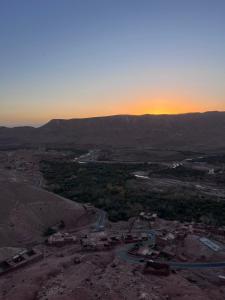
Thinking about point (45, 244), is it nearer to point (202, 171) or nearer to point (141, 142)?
point (202, 171)

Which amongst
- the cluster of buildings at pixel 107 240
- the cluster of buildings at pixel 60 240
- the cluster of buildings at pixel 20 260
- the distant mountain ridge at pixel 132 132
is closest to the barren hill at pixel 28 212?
the cluster of buildings at pixel 60 240

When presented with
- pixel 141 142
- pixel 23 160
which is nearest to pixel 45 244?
pixel 23 160

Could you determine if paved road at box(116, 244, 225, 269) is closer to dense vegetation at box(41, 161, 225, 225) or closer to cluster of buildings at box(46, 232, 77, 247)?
cluster of buildings at box(46, 232, 77, 247)

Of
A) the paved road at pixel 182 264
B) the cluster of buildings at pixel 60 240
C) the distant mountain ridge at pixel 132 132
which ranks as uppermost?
the distant mountain ridge at pixel 132 132

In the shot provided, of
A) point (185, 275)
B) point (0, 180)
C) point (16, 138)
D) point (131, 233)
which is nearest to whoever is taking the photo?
point (185, 275)

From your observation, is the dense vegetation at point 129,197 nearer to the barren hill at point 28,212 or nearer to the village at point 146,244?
the village at point 146,244

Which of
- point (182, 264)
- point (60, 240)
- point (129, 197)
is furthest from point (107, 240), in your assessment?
point (129, 197)

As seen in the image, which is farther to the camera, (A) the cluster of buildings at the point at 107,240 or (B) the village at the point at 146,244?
(A) the cluster of buildings at the point at 107,240
